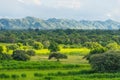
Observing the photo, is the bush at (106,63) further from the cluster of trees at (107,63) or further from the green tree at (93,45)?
the green tree at (93,45)

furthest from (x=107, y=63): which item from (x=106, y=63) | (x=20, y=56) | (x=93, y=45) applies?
(x=93, y=45)

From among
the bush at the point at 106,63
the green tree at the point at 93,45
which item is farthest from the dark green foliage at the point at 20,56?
the green tree at the point at 93,45

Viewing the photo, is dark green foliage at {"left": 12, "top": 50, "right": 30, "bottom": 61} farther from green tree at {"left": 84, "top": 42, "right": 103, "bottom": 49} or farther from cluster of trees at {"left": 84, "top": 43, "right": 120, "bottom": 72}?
green tree at {"left": 84, "top": 42, "right": 103, "bottom": 49}

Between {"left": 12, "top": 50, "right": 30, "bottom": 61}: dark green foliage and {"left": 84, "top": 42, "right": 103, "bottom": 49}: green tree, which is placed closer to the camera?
{"left": 12, "top": 50, "right": 30, "bottom": 61}: dark green foliage

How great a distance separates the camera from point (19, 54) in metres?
83.3

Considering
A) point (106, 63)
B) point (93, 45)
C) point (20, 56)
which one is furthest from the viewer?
point (93, 45)

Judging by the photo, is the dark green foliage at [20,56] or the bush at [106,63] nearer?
the bush at [106,63]

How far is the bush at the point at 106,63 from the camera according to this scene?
62.3m

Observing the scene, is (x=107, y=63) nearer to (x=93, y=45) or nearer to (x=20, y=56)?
(x=20, y=56)

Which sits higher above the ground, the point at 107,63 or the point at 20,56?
the point at 107,63

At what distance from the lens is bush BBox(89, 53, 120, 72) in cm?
6231

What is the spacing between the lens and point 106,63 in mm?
62250

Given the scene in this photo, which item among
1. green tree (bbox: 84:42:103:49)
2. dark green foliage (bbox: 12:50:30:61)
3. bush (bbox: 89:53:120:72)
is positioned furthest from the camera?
green tree (bbox: 84:42:103:49)

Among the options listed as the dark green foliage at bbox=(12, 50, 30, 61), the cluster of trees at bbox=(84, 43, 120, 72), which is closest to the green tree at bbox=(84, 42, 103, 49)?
the dark green foliage at bbox=(12, 50, 30, 61)
